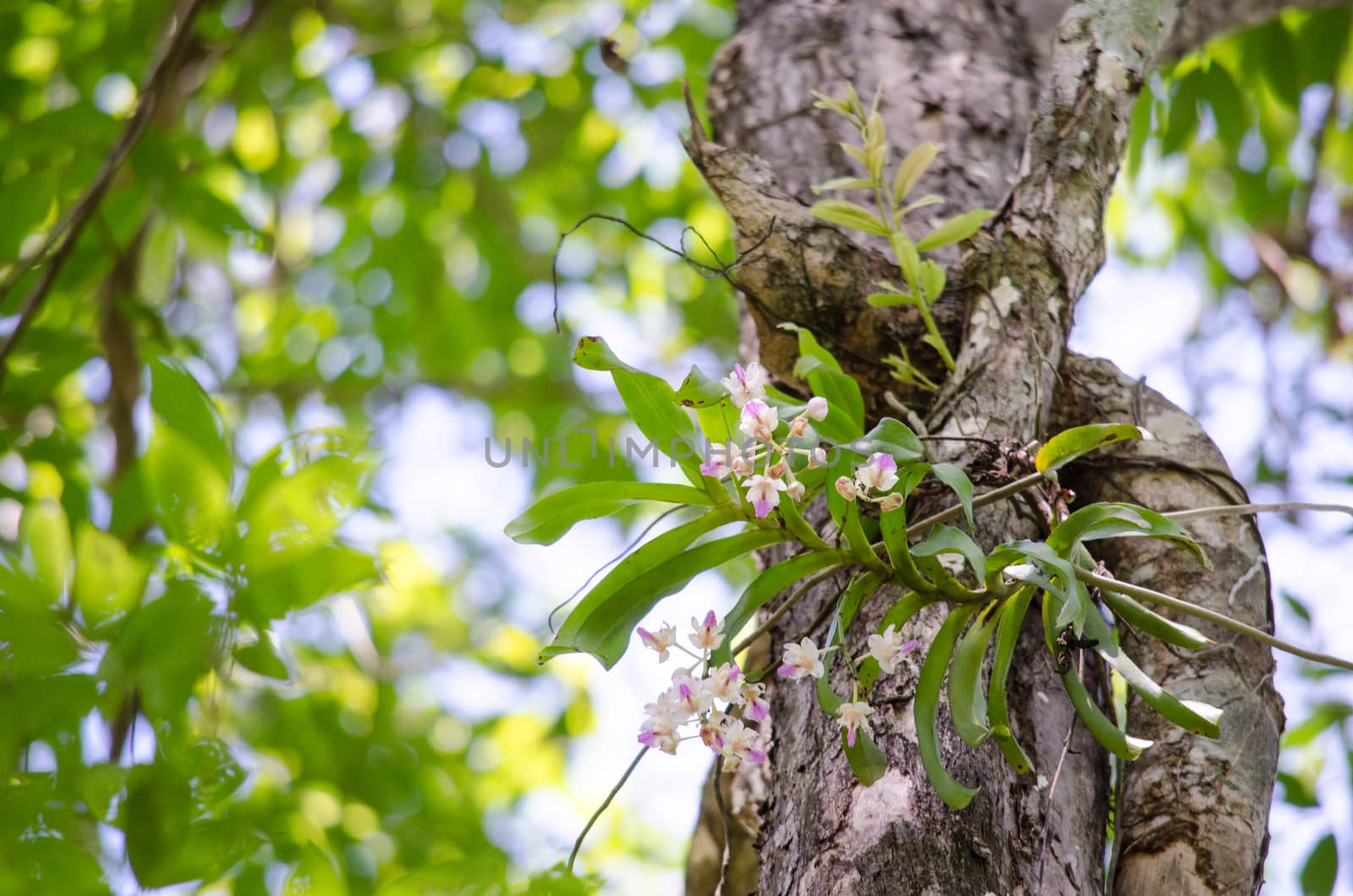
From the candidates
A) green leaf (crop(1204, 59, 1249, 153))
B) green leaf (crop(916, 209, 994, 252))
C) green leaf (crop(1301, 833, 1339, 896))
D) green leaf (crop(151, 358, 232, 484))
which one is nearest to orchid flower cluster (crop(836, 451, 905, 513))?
green leaf (crop(916, 209, 994, 252))

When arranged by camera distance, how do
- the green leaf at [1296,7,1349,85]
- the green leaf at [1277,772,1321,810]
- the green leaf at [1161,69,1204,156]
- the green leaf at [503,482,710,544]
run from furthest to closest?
the green leaf at [1296,7,1349,85] < the green leaf at [1161,69,1204,156] < the green leaf at [1277,772,1321,810] < the green leaf at [503,482,710,544]

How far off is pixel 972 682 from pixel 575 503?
312 millimetres

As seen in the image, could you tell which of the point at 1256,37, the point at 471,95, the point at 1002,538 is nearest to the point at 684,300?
the point at 471,95

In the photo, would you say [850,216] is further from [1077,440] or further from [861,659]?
[861,659]

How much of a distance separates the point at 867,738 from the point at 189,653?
55 cm

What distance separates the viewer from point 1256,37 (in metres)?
2.04

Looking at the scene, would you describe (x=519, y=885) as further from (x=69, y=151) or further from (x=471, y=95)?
(x=471, y=95)

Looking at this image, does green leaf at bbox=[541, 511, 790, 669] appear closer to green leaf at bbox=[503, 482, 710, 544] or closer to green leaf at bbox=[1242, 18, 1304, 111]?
green leaf at bbox=[503, 482, 710, 544]

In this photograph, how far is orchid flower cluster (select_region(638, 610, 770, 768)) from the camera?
694 mm

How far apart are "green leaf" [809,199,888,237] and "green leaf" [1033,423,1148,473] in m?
0.31

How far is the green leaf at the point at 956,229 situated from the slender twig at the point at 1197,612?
1.30 feet

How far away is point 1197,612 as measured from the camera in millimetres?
715

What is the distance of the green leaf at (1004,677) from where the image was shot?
0.69 meters

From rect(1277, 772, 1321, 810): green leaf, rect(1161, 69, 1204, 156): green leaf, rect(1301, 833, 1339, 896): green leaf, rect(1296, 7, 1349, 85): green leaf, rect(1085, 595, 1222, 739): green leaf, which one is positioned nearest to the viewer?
rect(1085, 595, 1222, 739): green leaf
